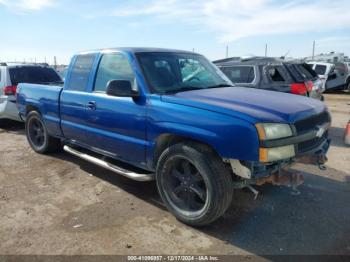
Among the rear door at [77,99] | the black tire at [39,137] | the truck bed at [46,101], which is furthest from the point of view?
the black tire at [39,137]

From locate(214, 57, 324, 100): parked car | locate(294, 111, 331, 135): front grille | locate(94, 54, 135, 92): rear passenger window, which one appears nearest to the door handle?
locate(94, 54, 135, 92): rear passenger window

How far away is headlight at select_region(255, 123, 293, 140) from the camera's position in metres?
3.18

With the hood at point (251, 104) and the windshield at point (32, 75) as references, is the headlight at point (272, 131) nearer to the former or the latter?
the hood at point (251, 104)

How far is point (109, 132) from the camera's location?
15.0 feet

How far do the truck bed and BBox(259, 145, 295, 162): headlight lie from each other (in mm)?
3594

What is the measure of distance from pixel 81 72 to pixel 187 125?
7.79 feet

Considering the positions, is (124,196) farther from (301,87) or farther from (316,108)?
(301,87)

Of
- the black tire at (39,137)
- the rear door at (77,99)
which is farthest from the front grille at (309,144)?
the black tire at (39,137)

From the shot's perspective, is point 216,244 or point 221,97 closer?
point 216,244

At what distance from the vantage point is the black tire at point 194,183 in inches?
137

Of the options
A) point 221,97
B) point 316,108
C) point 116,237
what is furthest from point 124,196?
point 316,108

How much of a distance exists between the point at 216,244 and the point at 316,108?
184 cm

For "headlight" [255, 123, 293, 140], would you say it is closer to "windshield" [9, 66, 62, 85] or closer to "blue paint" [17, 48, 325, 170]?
"blue paint" [17, 48, 325, 170]

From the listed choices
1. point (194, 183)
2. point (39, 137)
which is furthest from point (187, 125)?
point (39, 137)
